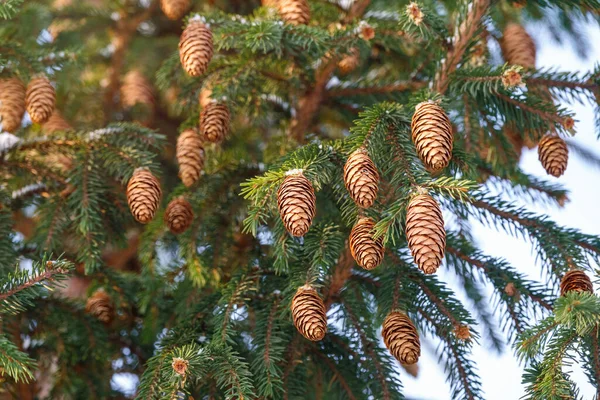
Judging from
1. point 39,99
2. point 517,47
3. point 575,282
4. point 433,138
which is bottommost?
point 39,99

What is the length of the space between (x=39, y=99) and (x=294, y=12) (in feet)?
2.05

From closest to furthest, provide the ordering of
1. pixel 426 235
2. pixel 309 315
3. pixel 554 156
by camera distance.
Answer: pixel 426 235, pixel 309 315, pixel 554 156

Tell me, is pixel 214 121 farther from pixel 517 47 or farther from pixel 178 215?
pixel 517 47

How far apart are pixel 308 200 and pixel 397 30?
0.68m

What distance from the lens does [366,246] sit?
3.93 feet

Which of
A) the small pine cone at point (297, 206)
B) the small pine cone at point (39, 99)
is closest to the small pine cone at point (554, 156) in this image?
the small pine cone at point (297, 206)

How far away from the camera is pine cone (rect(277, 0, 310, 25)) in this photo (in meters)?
1.58

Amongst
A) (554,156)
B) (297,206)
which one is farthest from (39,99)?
(554,156)

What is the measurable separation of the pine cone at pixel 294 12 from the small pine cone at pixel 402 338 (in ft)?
2.37

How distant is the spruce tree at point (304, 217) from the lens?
1.24m

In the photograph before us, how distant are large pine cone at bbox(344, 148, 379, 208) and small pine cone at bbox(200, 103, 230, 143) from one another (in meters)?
0.43

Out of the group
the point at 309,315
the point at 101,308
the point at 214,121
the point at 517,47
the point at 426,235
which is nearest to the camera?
the point at 426,235

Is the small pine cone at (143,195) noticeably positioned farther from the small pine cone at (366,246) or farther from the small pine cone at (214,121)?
the small pine cone at (366,246)

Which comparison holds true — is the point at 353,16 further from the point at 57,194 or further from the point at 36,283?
the point at 36,283
